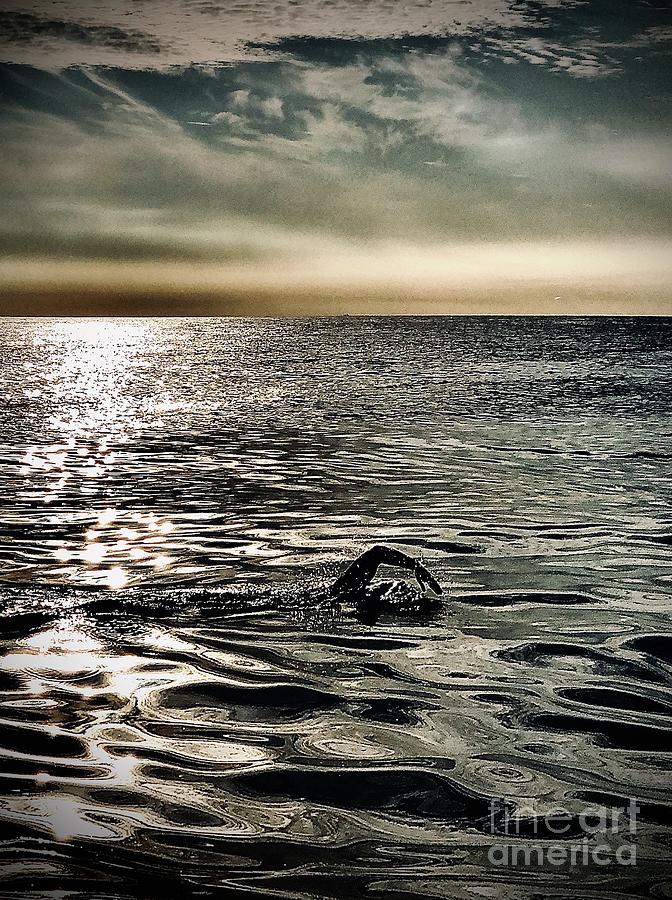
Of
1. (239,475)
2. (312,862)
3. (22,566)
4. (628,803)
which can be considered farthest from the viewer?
(239,475)

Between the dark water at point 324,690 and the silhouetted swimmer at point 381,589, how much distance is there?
0.33m

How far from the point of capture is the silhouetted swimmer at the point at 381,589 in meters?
8.28

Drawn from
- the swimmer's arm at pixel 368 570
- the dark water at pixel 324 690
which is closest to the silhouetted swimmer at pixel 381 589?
the swimmer's arm at pixel 368 570

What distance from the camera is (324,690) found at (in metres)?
6.37

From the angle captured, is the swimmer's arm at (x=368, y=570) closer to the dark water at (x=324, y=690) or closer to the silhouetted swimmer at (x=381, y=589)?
the silhouetted swimmer at (x=381, y=589)

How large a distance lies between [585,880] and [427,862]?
75cm

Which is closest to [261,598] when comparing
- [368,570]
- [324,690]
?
[368,570]

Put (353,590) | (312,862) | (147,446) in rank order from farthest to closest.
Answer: (147,446) → (353,590) → (312,862)

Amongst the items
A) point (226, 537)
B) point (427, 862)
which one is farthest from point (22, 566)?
point (427, 862)

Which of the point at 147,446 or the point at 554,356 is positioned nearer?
the point at 147,446

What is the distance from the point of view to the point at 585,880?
13.8ft

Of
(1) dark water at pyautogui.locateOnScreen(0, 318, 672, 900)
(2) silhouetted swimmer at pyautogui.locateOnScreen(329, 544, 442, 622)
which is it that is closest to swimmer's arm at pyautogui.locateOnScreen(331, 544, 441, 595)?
(2) silhouetted swimmer at pyautogui.locateOnScreen(329, 544, 442, 622)

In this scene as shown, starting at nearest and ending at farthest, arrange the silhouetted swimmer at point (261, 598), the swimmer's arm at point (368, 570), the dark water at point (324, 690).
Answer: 1. the dark water at point (324, 690)
2. the silhouetted swimmer at point (261, 598)
3. the swimmer's arm at point (368, 570)

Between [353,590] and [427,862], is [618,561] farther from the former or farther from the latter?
[427,862]
